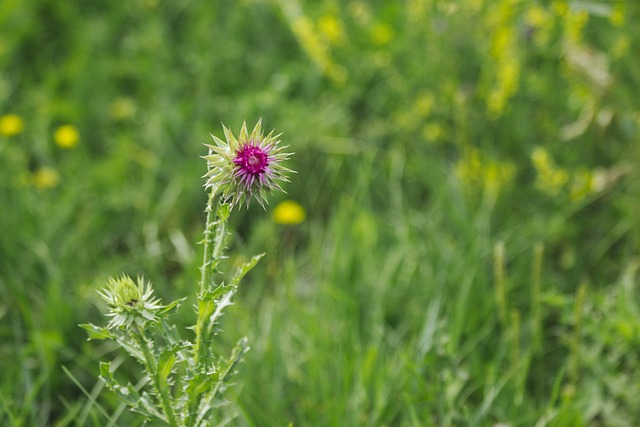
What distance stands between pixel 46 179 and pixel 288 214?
0.88 metres

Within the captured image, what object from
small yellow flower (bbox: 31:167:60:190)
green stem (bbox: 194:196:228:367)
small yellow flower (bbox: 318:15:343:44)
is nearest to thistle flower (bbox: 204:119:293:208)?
green stem (bbox: 194:196:228:367)

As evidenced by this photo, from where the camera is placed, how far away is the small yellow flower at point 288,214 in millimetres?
2809

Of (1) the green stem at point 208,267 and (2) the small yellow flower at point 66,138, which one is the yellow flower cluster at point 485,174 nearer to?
(2) the small yellow flower at point 66,138

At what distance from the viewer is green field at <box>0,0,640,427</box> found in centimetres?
207

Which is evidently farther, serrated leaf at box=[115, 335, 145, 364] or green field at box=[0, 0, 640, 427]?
green field at box=[0, 0, 640, 427]

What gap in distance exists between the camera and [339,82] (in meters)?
3.30

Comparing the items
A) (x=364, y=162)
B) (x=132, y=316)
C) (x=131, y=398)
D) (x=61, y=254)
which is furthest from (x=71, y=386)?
(x=364, y=162)

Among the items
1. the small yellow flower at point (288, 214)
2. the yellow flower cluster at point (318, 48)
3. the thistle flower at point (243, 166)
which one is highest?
the yellow flower cluster at point (318, 48)

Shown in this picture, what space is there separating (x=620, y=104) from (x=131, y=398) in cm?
172

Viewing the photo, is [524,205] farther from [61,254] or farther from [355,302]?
[61,254]

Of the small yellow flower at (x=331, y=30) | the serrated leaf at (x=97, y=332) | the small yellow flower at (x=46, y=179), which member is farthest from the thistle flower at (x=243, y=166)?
the small yellow flower at (x=331, y=30)

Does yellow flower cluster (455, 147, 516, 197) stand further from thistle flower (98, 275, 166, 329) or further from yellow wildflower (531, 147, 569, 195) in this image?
thistle flower (98, 275, 166, 329)

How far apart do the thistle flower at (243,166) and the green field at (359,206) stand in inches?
28.7

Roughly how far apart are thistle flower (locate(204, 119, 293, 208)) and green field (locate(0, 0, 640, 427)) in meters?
0.73
